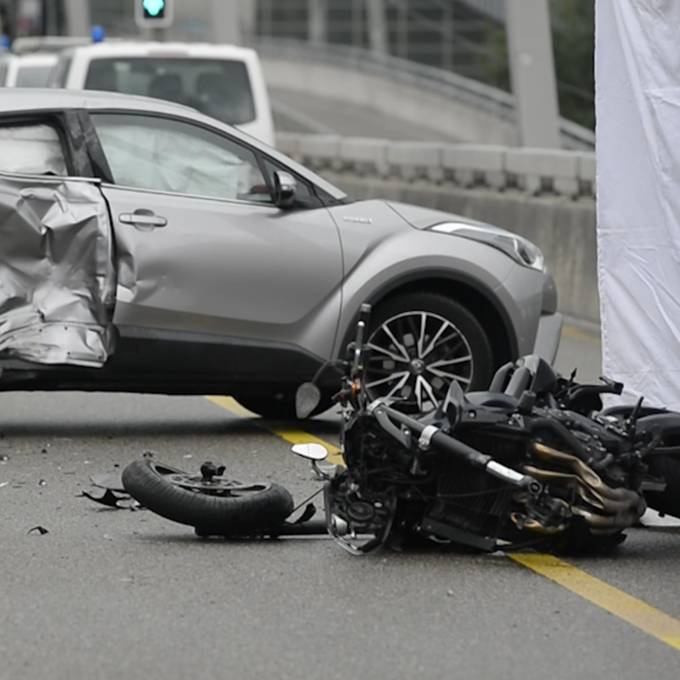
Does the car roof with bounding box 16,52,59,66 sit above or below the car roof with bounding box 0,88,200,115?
below

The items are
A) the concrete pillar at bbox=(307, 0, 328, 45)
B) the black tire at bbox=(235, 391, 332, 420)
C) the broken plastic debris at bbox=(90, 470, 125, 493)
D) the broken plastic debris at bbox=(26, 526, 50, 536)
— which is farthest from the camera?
the concrete pillar at bbox=(307, 0, 328, 45)

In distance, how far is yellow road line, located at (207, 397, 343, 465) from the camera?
429 inches

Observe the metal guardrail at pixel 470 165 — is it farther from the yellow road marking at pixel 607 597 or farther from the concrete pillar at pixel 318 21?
the concrete pillar at pixel 318 21

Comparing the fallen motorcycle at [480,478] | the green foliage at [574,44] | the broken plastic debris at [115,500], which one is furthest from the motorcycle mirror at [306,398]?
the green foliage at [574,44]

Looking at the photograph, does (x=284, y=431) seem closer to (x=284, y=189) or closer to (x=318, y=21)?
(x=284, y=189)

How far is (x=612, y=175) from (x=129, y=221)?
2524 mm

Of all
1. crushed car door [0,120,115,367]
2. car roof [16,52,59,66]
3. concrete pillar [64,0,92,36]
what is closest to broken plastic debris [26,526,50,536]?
crushed car door [0,120,115,367]

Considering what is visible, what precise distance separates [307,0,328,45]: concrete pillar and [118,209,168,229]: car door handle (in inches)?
3526

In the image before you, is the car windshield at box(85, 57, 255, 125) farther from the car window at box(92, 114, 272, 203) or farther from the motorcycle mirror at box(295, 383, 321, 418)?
the motorcycle mirror at box(295, 383, 321, 418)

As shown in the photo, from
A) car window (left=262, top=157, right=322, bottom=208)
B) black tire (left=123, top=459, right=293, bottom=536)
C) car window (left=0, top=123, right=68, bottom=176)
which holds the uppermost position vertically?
car window (left=0, top=123, right=68, bottom=176)

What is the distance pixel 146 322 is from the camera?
36.6ft

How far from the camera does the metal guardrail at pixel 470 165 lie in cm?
1933

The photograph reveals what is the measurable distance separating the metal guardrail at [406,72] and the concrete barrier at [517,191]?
22006 millimetres

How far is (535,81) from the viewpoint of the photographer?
2338 cm
